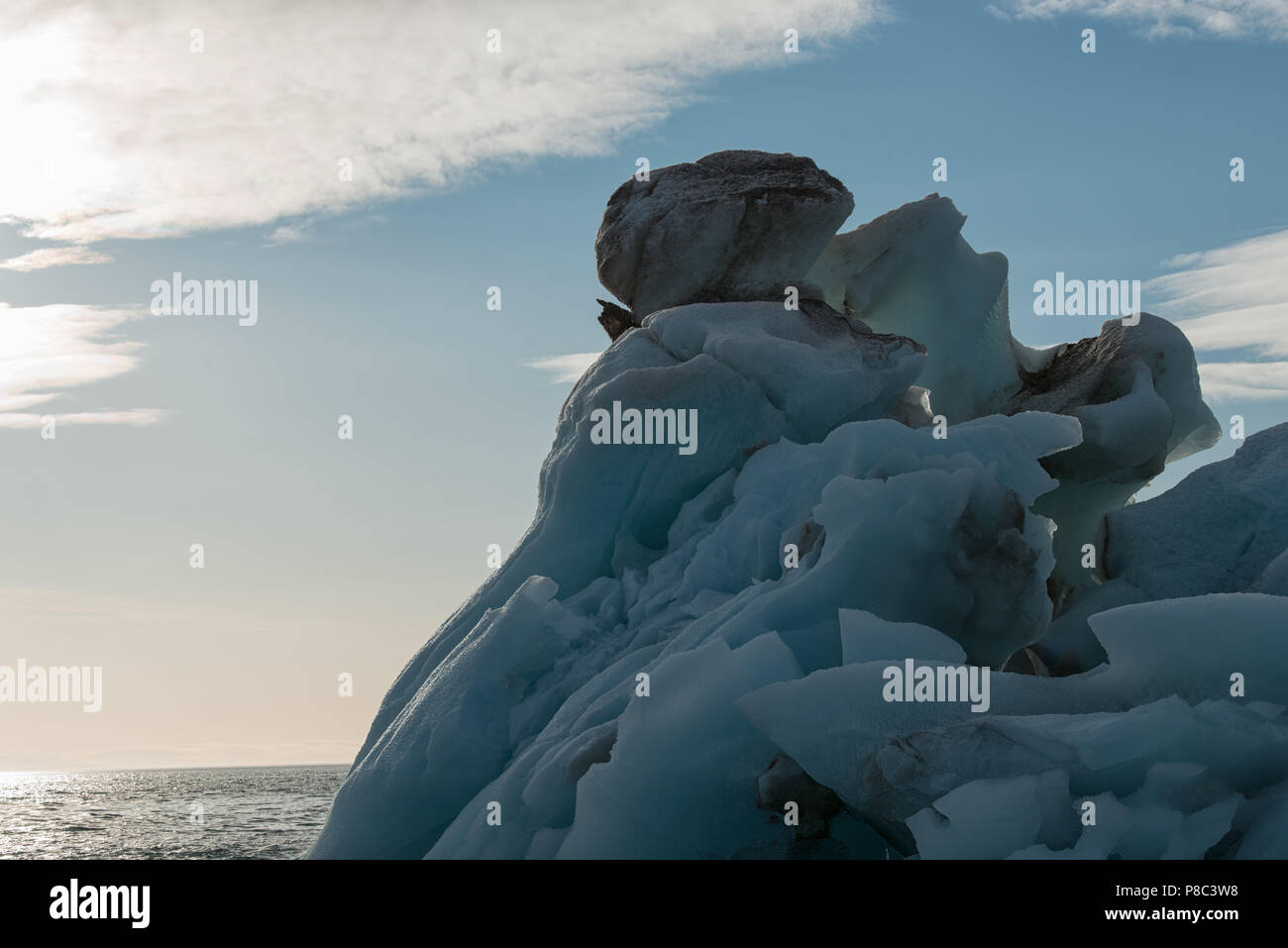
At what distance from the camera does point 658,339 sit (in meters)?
12.5

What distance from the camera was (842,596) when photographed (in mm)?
8695

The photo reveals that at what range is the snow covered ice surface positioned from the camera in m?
6.26

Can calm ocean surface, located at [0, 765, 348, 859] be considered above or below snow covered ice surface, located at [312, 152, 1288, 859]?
below

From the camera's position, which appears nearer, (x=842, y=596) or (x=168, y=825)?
(x=842, y=596)

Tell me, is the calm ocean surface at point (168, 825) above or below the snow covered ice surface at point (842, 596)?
below

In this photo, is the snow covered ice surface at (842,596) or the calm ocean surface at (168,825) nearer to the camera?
the snow covered ice surface at (842,596)

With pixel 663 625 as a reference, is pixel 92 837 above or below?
below

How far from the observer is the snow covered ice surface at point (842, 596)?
6.26 meters

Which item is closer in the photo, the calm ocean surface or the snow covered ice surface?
the snow covered ice surface

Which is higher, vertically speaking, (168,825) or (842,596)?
(842,596)
